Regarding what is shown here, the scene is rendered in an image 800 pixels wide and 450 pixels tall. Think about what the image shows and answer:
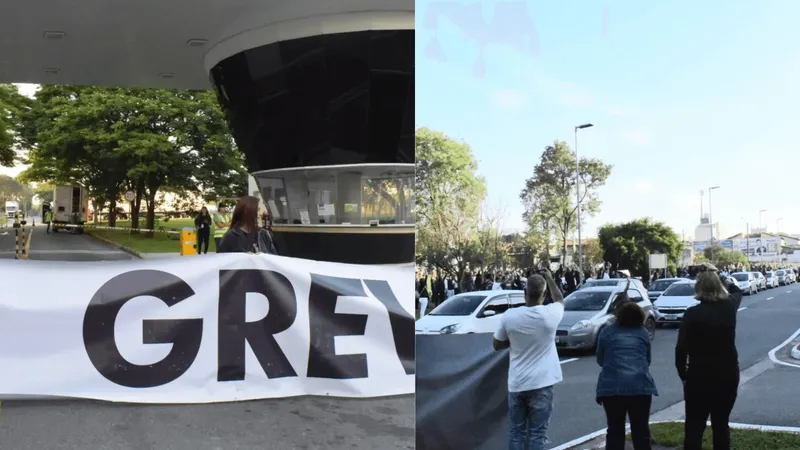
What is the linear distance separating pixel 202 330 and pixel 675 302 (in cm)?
455

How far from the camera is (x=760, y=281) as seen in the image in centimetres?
236

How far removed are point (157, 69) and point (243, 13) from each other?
14.7 ft

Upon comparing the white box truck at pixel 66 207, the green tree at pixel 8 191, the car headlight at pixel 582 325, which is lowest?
the car headlight at pixel 582 325

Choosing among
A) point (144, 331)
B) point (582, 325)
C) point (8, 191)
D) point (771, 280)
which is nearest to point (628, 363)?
point (582, 325)

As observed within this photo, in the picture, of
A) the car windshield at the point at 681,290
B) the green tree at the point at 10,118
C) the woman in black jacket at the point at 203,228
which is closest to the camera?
the car windshield at the point at 681,290

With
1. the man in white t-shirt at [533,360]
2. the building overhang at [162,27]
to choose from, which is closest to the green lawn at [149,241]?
the building overhang at [162,27]

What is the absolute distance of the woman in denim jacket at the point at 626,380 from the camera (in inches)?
97.3

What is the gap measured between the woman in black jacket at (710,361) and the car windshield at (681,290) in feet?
0.07

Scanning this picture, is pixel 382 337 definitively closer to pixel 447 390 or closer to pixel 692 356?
pixel 447 390

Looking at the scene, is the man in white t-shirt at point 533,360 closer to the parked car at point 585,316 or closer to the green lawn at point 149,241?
→ the parked car at point 585,316

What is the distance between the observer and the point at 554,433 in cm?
263

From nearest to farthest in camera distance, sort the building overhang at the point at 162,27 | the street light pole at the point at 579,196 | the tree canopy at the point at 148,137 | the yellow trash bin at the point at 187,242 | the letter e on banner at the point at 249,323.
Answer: the street light pole at the point at 579,196 → the letter e on banner at the point at 249,323 → the building overhang at the point at 162,27 → the yellow trash bin at the point at 187,242 → the tree canopy at the point at 148,137

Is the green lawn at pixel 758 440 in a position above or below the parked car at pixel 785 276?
below

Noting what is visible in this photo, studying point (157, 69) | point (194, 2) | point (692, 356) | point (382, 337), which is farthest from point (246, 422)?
point (157, 69)
